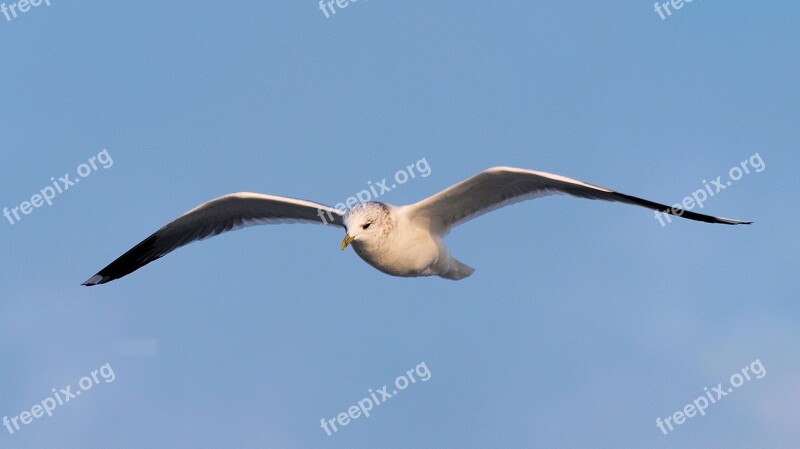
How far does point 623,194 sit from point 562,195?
680mm

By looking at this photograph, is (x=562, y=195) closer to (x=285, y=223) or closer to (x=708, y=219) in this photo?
(x=708, y=219)

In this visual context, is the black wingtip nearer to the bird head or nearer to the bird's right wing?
the bird's right wing

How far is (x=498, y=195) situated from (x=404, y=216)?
3.02 feet

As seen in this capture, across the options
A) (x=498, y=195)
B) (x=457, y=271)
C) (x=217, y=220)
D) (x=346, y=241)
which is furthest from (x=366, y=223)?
(x=217, y=220)

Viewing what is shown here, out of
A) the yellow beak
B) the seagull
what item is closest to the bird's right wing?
the seagull

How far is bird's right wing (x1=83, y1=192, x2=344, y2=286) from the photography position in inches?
413

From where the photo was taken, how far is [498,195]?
9664mm

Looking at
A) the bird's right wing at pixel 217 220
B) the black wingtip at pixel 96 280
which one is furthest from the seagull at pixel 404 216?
the black wingtip at pixel 96 280

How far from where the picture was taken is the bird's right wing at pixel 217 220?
10492 mm

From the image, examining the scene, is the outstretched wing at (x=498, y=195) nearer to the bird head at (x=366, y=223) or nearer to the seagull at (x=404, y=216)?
the seagull at (x=404, y=216)

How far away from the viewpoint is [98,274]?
1186cm

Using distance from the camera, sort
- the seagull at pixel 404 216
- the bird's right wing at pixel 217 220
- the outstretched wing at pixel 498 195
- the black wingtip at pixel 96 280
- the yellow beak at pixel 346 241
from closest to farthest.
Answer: the yellow beak at pixel 346 241 → the outstretched wing at pixel 498 195 → the seagull at pixel 404 216 → the bird's right wing at pixel 217 220 → the black wingtip at pixel 96 280

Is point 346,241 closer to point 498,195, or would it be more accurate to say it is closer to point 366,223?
point 366,223

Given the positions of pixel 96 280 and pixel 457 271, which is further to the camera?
pixel 96 280
